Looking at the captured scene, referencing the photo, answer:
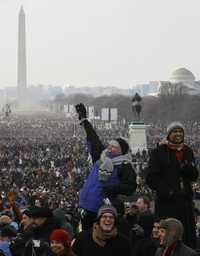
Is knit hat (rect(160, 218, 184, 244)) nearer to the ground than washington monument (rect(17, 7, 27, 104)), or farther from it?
nearer to the ground

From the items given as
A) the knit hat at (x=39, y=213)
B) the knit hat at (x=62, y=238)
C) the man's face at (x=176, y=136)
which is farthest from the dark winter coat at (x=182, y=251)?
the knit hat at (x=39, y=213)

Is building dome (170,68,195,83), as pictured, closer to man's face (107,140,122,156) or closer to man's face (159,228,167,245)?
man's face (107,140,122,156)

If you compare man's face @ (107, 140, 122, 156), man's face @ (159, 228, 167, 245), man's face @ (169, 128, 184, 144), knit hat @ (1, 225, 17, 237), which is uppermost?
man's face @ (169, 128, 184, 144)

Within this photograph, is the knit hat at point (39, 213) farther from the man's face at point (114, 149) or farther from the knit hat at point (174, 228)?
the knit hat at point (174, 228)

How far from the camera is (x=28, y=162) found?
118ft

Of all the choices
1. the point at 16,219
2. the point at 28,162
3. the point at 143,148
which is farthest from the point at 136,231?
the point at 143,148

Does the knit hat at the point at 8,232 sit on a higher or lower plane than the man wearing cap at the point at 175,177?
lower

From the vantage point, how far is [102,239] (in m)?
6.21

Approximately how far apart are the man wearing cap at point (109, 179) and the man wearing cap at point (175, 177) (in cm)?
30

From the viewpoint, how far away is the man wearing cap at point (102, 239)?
6.18 m

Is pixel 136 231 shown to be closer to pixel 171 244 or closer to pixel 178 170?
pixel 178 170

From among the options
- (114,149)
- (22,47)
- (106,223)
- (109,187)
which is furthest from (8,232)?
(22,47)

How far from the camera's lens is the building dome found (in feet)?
540

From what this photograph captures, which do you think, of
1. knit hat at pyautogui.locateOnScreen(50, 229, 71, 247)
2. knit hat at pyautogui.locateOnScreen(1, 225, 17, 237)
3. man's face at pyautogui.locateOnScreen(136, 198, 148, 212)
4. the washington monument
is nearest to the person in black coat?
knit hat at pyautogui.locateOnScreen(50, 229, 71, 247)
